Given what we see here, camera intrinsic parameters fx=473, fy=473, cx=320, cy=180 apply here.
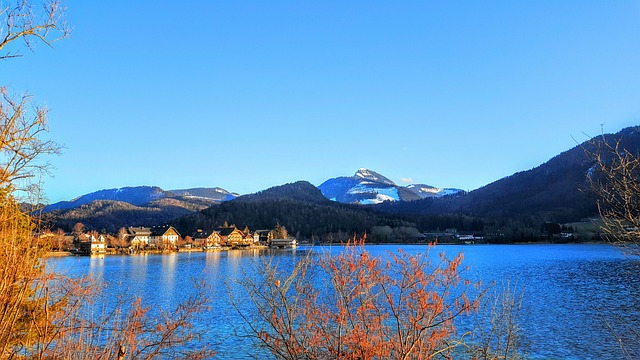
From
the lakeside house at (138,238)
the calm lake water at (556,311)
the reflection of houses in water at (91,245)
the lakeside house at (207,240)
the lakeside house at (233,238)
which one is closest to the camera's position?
the calm lake water at (556,311)

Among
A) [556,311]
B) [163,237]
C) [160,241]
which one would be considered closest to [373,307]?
[556,311]

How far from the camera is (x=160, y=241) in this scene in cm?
12031

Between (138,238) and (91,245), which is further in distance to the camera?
(138,238)

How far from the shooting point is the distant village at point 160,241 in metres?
103

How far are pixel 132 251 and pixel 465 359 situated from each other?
4014 inches

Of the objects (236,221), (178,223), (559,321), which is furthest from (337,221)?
(559,321)

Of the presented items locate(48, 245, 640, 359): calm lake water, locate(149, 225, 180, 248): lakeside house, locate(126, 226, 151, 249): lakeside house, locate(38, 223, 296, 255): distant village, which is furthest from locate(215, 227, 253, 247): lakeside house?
locate(48, 245, 640, 359): calm lake water

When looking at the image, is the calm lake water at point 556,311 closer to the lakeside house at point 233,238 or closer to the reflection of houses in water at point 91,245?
the reflection of houses in water at point 91,245

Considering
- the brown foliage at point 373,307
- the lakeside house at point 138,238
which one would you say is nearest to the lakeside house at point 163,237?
the lakeside house at point 138,238

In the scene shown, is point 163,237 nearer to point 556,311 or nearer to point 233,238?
point 233,238

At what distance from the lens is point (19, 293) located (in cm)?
472

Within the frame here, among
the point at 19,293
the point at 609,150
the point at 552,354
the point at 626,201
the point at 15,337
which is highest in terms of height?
the point at 609,150

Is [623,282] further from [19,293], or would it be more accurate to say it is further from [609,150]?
[19,293]

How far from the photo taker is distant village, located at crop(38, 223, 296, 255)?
103 metres
